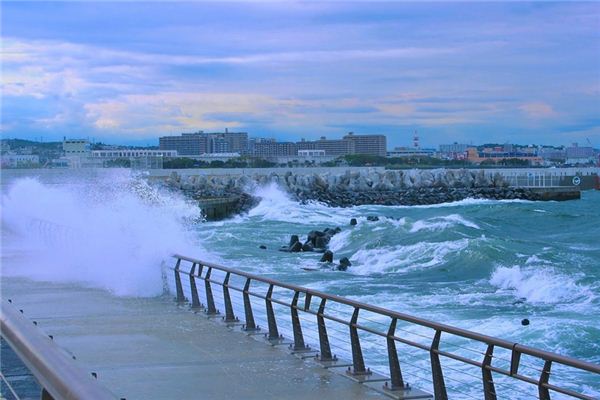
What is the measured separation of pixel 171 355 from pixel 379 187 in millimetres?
79156

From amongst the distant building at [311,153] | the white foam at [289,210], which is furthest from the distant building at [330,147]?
the white foam at [289,210]

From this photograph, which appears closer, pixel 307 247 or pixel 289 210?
pixel 307 247

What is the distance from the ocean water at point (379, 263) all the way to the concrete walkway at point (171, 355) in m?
1.41

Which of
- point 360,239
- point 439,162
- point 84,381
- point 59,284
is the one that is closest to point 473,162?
point 439,162

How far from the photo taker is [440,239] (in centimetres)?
4088

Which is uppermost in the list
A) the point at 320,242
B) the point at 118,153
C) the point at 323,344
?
the point at 118,153

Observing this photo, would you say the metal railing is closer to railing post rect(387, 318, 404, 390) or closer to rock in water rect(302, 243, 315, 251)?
railing post rect(387, 318, 404, 390)

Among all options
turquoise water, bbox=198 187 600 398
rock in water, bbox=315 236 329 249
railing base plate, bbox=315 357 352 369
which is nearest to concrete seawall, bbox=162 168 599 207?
turquoise water, bbox=198 187 600 398

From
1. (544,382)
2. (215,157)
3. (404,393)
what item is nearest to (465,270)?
(404,393)

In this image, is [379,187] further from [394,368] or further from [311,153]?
[311,153]

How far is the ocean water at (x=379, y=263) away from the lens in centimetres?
1744

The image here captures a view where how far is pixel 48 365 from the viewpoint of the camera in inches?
146

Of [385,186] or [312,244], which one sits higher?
[385,186]

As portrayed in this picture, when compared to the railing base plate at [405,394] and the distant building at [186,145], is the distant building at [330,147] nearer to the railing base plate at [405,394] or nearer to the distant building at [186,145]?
the distant building at [186,145]
